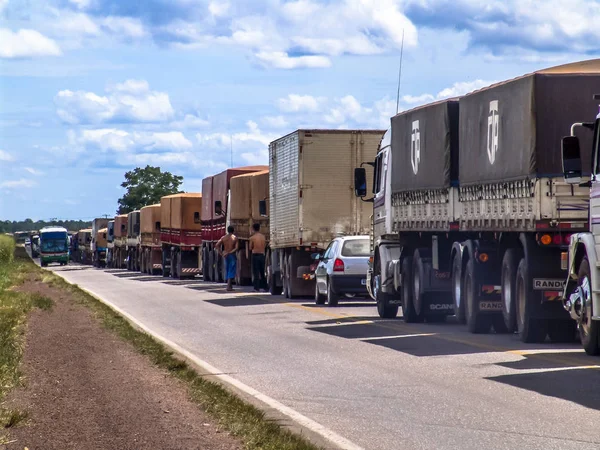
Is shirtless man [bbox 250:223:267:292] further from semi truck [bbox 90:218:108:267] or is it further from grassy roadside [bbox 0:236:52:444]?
semi truck [bbox 90:218:108:267]

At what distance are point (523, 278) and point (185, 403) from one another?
6.75 metres

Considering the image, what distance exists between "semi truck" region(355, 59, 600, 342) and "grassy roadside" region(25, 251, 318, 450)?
4523 mm

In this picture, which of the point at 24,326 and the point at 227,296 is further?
the point at 227,296

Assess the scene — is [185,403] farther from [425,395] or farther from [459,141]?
[459,141]

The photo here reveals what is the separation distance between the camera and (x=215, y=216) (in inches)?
1821

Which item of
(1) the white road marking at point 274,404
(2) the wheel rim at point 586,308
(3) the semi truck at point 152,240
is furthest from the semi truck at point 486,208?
(3) the semi truck at point 152,240

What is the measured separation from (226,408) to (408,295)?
38.1 ft

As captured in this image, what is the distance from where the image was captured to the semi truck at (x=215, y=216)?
145 ft

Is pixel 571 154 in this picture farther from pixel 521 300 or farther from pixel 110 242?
pixel 110 242

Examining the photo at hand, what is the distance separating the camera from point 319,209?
1261 inches

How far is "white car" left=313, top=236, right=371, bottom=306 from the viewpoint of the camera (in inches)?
1112

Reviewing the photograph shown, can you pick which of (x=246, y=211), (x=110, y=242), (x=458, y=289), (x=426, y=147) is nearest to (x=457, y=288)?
(x=458, y=289)

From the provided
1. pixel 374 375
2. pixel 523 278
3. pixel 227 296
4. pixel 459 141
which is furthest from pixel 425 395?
pixel 227 296

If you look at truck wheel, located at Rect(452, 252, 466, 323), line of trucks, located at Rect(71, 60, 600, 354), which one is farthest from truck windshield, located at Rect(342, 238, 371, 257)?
truck wheel, located at Rect(452, 252, 466, 323)
